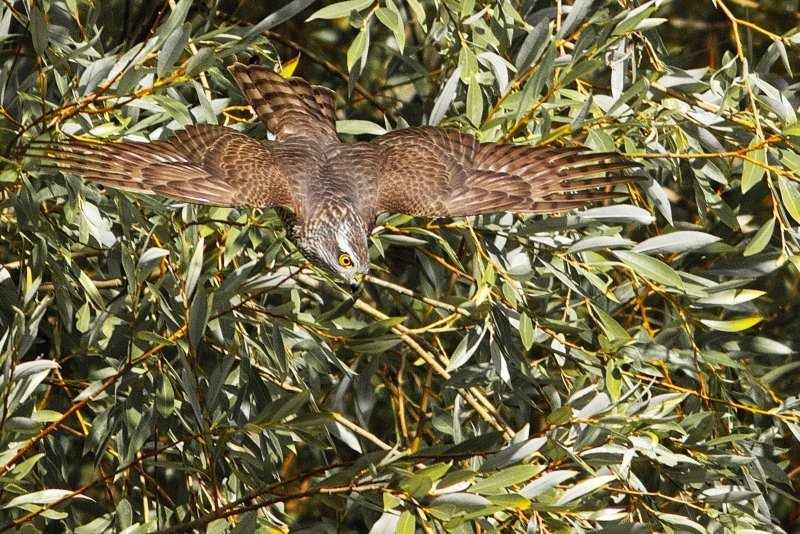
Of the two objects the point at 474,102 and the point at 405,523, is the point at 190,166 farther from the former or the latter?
the point at 405,523

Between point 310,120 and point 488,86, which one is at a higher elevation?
point 488,86

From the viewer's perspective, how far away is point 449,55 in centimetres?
350

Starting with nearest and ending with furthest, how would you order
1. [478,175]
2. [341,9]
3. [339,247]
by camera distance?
[341,9] → [339,247] → [478,175]

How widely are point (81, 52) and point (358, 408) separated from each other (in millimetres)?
1313

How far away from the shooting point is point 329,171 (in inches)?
153

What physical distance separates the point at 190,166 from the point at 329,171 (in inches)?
27.6

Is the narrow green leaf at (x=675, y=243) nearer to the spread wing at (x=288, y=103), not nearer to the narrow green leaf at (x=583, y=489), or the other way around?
the narrow green leaf at (x=583, y=489)

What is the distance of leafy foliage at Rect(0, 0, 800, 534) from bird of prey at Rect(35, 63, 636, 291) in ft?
0.29

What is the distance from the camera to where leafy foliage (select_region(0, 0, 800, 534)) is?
285cm

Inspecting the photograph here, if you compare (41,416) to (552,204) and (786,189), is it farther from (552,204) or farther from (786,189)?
(786,189)

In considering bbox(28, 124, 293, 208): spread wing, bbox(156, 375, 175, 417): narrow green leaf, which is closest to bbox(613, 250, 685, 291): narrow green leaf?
bbox(28, 124, 293, 208): spread wing

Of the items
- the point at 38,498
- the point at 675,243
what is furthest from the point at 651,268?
the point at 38,498

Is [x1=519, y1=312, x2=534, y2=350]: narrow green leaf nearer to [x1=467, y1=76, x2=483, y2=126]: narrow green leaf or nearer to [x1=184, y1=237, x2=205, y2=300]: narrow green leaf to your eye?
[x1=467, y1=76, x2=483, y2=126]: narrow green leaf

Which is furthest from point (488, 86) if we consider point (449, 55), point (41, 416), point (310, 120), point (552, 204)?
point (41, 416)
